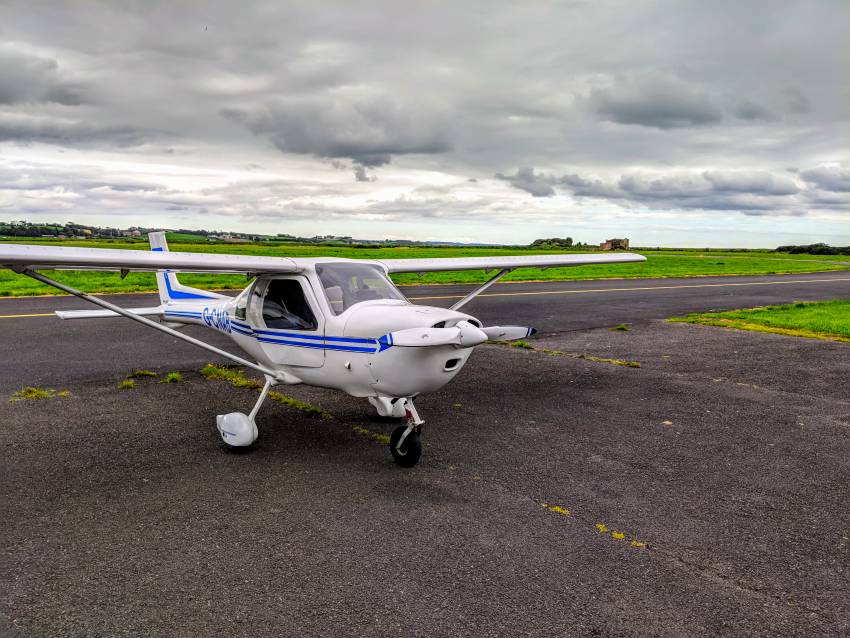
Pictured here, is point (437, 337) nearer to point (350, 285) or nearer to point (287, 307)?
point (350, 285)

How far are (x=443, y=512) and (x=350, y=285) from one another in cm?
277

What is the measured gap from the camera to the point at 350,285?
6.58 m

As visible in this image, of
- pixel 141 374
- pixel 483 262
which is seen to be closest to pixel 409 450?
pixel 483 262

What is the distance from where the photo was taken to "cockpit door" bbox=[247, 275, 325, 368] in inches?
250

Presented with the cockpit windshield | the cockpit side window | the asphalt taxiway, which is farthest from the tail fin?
the cockpit windshield

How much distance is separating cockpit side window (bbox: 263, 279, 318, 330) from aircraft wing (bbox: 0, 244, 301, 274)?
0.20m

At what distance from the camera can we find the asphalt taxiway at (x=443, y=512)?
363 cm

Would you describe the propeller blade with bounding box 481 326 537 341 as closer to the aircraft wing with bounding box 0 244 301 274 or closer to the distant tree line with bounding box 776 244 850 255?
the aircraft wing with bounding box 0 244 301 274

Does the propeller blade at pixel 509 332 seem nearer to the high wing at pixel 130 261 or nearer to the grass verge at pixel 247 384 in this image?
the high wing at pixel 130 261

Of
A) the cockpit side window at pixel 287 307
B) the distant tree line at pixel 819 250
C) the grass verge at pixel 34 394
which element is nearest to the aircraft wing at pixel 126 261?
the cockpit side window at pixel 287 307

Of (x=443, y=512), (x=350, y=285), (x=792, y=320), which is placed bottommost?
(x=443, y=512)

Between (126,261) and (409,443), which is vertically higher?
(126,261)

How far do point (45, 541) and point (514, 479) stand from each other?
392cm

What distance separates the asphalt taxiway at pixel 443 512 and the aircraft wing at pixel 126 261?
6.43 feet
